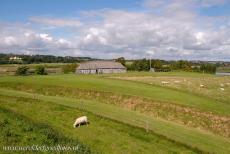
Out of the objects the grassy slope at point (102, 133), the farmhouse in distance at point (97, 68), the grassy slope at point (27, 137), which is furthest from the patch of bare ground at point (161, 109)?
the farmhouse in distance at point (97, 68)

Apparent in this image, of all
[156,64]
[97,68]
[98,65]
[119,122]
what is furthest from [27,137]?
[156,64]

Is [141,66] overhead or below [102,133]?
overhead

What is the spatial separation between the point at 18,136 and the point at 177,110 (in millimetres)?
27285

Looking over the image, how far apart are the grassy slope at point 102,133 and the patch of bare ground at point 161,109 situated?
12533 mm

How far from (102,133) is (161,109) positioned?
62.8ft

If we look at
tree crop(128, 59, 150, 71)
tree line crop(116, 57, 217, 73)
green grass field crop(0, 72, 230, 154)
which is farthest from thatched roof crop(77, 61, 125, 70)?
green grass field crop(0, 72, 230, 154)

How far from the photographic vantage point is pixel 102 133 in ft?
80.9

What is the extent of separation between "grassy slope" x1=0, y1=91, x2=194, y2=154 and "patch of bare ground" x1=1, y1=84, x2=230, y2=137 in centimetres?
1253

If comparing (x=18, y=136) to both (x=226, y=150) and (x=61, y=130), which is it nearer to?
(x=61, y=130)

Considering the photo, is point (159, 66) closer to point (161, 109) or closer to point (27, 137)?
point (161, 109)

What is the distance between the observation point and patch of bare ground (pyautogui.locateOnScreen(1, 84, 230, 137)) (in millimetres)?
37562

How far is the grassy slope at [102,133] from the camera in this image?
70.8 feet

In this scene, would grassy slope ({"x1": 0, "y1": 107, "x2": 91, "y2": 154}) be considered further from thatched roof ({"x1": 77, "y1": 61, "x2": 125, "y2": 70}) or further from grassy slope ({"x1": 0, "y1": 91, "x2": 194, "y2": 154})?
thatched roof ({"x1": 77, "y1": 61, "x2": 125, "y2": 70})

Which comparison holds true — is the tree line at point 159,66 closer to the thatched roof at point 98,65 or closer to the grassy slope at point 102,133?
the thatched roof at point 98,65
